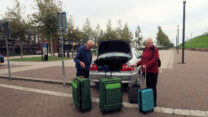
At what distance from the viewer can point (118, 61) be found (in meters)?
4.87

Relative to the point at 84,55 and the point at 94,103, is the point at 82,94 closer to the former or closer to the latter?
the point at 94,103

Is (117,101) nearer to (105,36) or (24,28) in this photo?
(24,28)

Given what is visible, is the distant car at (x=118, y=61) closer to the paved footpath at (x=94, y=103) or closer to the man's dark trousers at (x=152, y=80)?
the paved footpath at (x=94, y=103)

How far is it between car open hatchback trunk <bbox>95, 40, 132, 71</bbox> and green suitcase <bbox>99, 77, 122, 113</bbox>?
1.30 metres

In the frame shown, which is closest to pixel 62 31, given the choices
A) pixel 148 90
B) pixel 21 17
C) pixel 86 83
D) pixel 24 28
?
pixel 86 83

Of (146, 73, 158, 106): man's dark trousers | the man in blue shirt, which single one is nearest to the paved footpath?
(146, 73, 158, 106): man's dark trousers

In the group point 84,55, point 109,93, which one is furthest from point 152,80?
point 84,55

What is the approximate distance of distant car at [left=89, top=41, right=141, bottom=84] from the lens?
4457mm

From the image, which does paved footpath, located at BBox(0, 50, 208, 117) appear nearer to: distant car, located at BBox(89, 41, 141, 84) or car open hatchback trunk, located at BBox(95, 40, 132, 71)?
distant car, located at BBox(89, 41, 141, 84)

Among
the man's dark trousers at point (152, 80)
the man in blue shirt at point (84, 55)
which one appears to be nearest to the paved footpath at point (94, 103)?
the man's dark trousers at point (152, 80)

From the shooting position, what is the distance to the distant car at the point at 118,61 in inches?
175

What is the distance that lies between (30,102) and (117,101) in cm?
265

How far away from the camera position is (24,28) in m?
22.3

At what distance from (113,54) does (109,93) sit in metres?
2.32
